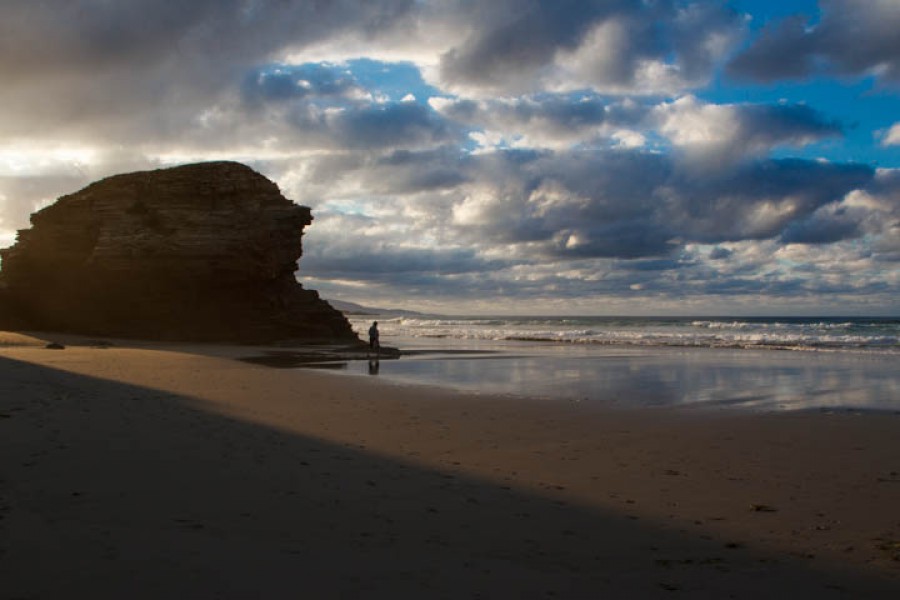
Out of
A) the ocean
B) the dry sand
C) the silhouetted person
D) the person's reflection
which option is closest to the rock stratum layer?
the silhouetted person

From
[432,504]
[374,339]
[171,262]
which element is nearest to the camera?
[432,504]

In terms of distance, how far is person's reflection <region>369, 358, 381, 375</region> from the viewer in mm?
23166

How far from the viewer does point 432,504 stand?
661 cm

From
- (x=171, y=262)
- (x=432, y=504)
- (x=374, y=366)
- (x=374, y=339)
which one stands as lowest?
(x=432, y=504)

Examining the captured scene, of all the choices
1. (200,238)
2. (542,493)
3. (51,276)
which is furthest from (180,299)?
(542,493)

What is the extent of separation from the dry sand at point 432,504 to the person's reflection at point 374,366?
34.2 ft

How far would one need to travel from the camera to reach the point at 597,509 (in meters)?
6.79

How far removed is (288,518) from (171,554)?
131 cm

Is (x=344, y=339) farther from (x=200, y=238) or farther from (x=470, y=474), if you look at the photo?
(x=470, y=474)

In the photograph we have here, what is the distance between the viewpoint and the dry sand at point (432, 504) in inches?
178

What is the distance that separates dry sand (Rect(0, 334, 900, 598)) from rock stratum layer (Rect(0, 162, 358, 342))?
24.5 metres

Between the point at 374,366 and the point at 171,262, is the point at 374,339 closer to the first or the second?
the point at 374,366

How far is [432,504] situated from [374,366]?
19.4 m

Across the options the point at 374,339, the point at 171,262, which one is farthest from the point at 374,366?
the point at 171,262
